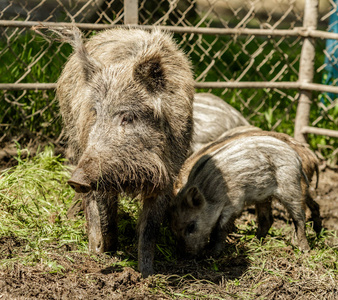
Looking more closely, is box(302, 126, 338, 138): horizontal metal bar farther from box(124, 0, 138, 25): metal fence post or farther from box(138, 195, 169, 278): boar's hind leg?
box(138, 195, 169, 278): boar's hind leg

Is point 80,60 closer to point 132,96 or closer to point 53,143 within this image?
point 132,96

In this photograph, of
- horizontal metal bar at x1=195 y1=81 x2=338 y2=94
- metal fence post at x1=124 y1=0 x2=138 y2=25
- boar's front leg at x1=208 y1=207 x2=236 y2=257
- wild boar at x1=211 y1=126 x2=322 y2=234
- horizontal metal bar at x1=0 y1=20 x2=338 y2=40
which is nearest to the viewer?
boar's front leg at x1=208 y1=207 x2=236 y2=257

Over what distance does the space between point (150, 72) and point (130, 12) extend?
1.94 m

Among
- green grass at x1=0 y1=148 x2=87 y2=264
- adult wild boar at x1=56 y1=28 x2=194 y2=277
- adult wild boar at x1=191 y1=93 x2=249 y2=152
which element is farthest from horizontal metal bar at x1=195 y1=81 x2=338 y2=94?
green grass at x1=0 y1=148 x2=87 y2=264

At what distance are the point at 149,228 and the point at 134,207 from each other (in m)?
1.01

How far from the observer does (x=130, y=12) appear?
5.04 meters

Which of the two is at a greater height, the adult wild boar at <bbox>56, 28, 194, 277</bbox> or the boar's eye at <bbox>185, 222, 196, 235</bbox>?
the adult wild boar at <bbox>56, 28, 194, 277</bbox>

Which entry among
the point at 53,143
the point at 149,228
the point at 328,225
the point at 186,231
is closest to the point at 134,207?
the point at 186,231

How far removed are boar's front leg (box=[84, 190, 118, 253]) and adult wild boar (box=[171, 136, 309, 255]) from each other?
0.59 metres

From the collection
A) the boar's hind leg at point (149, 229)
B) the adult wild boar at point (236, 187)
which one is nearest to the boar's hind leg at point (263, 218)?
the adult wild boar at point (236, 187)

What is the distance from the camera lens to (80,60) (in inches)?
133

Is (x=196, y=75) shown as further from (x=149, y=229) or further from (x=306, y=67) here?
(x=149, y=229)

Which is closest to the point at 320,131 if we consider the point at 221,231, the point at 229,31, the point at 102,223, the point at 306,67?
the point at 306,67

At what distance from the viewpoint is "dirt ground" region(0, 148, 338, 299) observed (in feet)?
9.94
